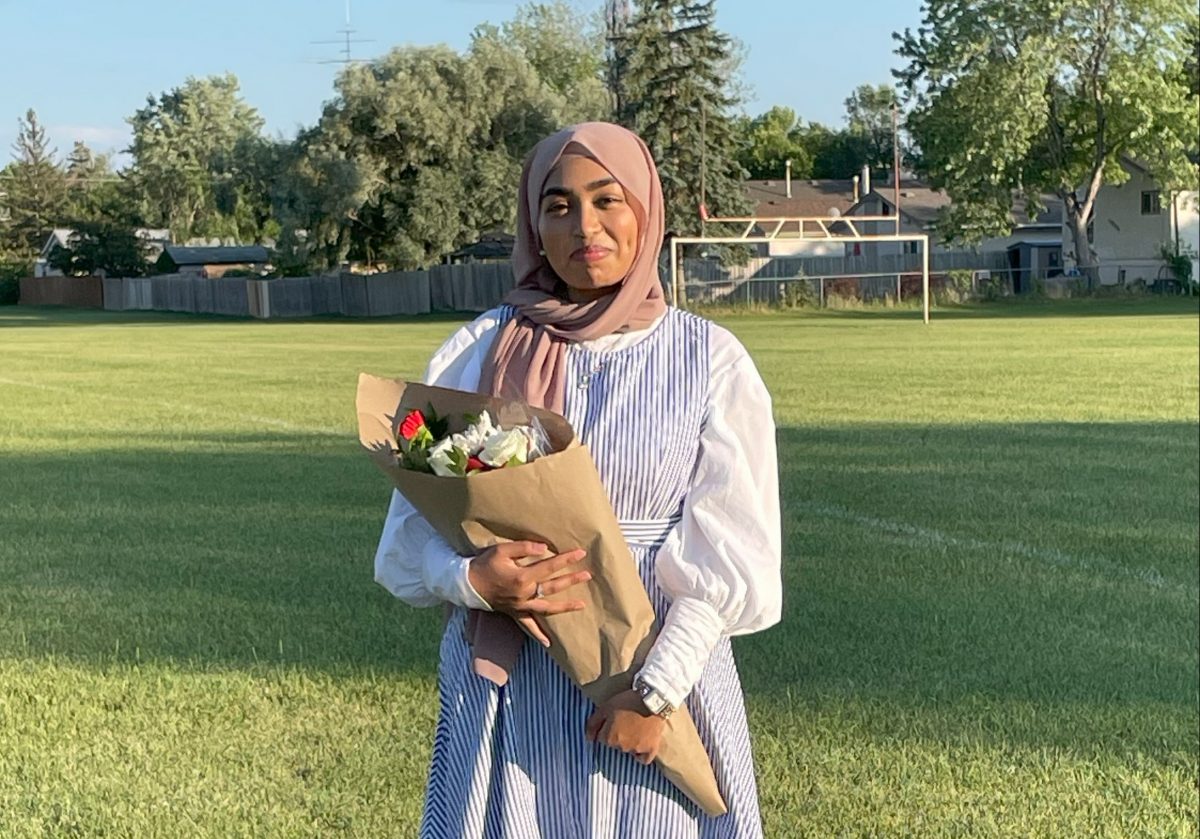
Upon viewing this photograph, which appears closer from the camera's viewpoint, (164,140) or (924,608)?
(924,608)

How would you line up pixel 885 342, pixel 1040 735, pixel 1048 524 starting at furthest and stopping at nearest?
1. pixel 885 342
2. pixel 1048 524
3. pixel 1040 735

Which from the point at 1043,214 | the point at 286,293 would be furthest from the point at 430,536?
the point at 1043,214

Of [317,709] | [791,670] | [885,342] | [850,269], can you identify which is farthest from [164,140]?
[850,269]

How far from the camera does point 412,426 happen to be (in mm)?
2328

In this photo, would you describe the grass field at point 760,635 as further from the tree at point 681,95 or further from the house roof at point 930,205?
the house roof at point 930,205

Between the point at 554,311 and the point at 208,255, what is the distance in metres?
6.42

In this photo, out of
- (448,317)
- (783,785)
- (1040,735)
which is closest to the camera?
(783,785)

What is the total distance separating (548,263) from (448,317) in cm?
2032

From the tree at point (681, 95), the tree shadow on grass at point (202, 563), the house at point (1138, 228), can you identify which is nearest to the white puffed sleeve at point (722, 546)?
the tree shadow on grass at point (202, 563)

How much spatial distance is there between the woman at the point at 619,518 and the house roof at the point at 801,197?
2668cm

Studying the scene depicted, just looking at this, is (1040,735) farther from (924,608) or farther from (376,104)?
(376,104)

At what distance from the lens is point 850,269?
1667 inches

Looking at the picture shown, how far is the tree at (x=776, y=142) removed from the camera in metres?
22.6

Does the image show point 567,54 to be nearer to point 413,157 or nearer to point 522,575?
point 413,157
